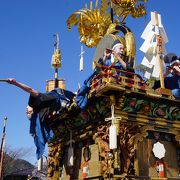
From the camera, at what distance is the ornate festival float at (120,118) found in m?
8.51

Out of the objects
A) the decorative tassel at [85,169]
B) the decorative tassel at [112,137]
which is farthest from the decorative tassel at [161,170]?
the decorative tassel at [85,169]

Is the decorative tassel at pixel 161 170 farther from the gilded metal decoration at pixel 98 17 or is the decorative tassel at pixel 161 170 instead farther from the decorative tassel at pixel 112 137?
the gilded metal decoration at pixel 98 17

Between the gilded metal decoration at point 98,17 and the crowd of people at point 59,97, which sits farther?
the gilded metal decoration at point 98,17

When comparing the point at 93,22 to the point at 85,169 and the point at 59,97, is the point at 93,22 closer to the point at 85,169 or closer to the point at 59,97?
the point at 59,97

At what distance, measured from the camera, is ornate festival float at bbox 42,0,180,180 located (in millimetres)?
8508

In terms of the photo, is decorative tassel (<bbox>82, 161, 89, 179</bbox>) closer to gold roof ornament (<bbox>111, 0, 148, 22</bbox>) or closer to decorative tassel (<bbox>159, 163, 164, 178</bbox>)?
decorative tassel (<bbox>159, 163, 164, 178</bbox>)

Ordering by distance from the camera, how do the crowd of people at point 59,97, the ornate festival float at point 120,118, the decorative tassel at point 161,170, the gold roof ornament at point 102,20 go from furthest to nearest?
the gold roof ornament at point 102,20 < the crowd of people at point 59,97 < the decorative tassel at point 161,170 < the ornate festival float at point 120,118

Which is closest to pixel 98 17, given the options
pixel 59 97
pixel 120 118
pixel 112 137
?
pixel 59 97

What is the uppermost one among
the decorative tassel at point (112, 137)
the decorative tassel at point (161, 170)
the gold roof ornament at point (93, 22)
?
the gold roof ornament at point (93, 22)

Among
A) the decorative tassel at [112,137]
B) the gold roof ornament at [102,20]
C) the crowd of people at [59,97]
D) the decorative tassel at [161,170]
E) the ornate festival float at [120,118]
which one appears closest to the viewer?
the decorative tassel at [112,137]

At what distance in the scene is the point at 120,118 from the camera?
841 cm

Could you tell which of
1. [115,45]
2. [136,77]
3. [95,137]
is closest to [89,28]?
[115,45]

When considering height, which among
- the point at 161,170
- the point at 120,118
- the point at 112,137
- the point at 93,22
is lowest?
the point at 161,170

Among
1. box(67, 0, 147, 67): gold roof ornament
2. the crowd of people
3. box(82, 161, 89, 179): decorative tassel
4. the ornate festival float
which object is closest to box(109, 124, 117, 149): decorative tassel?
the ornate festival float
